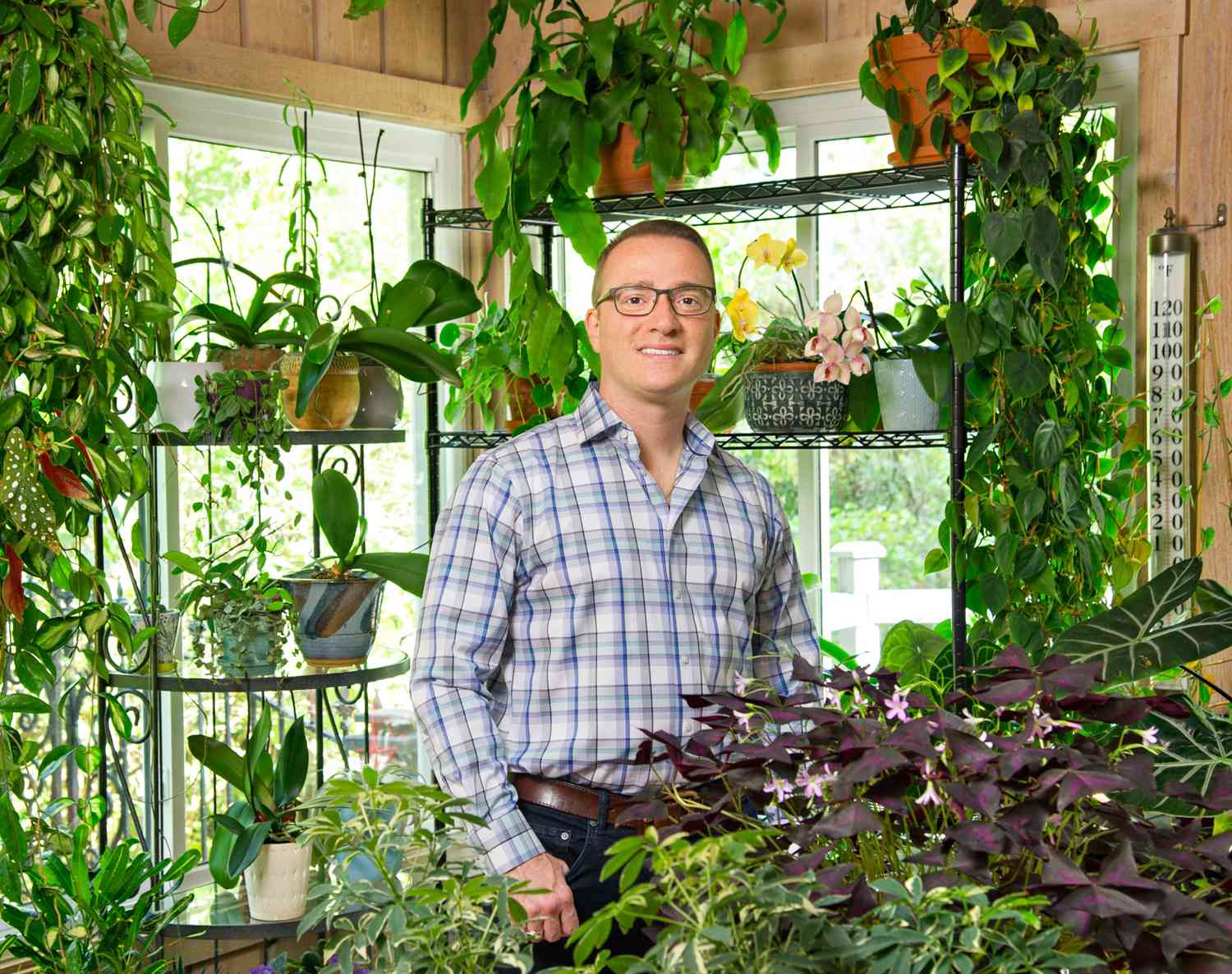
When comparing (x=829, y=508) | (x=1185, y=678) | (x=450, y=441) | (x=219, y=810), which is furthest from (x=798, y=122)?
(x=219, y=810)

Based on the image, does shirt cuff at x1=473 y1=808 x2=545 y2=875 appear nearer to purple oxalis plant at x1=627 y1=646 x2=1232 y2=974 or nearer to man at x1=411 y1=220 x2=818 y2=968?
man at x1=411 y1=220 x2=818 y2=968

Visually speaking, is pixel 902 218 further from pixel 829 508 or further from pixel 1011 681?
pixel 1011 681

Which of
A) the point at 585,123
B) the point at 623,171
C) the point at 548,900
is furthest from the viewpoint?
the point at 623,171

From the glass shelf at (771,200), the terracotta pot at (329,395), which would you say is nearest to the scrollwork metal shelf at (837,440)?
the glass shelf at (771,200)

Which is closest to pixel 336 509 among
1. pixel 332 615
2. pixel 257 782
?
pixel 332 615

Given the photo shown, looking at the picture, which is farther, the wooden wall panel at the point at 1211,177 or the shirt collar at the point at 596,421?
the wooden wall panel at the point at 1211,177

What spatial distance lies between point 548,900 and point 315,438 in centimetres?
119

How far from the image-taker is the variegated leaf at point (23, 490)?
2.00m

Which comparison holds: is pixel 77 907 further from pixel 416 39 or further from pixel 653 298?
pixel 416 39

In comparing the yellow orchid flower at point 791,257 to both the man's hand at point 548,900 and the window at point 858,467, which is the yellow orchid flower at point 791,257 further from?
the man's hand at point 548,900

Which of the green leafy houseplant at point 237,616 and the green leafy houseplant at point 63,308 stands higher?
the green leafy houseplant at point 63,308

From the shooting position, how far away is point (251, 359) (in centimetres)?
239

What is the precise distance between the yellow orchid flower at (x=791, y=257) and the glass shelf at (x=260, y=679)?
106 centimetres

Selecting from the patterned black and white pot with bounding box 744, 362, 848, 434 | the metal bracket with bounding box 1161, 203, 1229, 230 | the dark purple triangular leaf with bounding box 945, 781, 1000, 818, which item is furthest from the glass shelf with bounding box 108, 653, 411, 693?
the dark purple triangular leaf with bounding box 945, 781, 1000, 818
